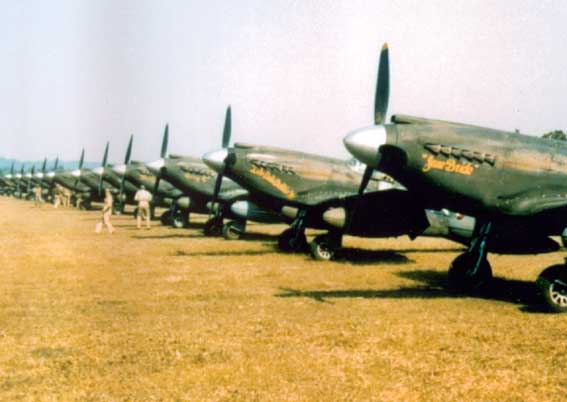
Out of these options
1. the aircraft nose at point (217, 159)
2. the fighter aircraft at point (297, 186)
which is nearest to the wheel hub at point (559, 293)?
the fighter aircraft at point (297, 186)

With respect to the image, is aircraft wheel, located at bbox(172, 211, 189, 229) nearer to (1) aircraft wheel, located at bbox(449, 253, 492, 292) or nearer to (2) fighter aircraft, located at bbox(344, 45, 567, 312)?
(1) aircraft wheel, located at bbox(449, 253, 492, 292)

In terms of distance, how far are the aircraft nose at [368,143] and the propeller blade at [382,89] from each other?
2.36 feet

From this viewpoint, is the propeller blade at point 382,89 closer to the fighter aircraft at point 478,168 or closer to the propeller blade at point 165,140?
the fighter aircraft at point 478,168

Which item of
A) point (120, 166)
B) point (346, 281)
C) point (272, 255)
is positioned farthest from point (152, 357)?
point (120, 166)

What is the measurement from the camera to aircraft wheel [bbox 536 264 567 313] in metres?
9.60

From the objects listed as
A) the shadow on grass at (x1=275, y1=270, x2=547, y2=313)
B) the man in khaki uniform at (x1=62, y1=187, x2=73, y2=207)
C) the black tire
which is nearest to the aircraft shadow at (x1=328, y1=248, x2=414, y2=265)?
the black tire

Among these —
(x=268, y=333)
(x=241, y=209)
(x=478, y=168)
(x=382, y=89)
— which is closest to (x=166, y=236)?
(x=241, y=209)

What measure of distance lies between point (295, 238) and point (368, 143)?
25.1 feet

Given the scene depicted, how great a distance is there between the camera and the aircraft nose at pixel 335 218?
15117mm

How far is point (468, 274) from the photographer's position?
11.5 m

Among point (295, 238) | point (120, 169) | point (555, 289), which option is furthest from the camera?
point (120, 169)

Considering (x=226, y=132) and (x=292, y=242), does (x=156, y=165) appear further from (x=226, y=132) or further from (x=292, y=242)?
(x=292, y=242)

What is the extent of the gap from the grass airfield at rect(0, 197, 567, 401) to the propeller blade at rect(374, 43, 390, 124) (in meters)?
3.22

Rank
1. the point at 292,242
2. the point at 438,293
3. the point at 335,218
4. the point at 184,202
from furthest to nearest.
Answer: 1. the point at 184,202
2. the point at 292,242
3. the point at 335,218
4. the point at 438,293
